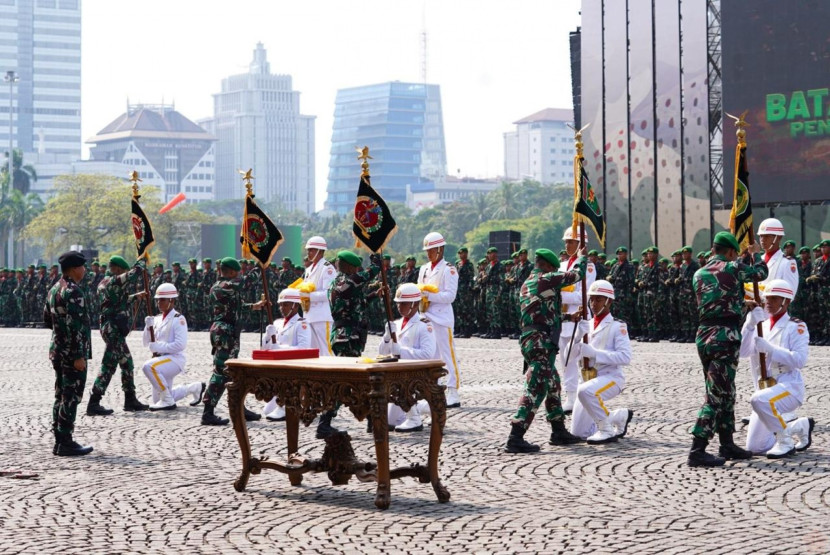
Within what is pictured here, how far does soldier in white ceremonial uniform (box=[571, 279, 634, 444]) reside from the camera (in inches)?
436

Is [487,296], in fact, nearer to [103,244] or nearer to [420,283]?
[420,283]

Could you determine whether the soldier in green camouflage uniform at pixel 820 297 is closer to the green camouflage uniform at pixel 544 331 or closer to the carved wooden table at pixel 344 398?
the green camouflage uniform at pixel 544 331

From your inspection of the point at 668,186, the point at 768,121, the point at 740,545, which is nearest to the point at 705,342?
the point at 740,545

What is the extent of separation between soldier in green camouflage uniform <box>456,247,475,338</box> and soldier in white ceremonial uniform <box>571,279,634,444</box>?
15.3 m

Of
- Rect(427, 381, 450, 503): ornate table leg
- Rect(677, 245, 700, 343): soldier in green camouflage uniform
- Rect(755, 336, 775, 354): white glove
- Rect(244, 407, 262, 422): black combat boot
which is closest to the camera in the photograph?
Rect(427, 381, 450, 503): ornate table leg

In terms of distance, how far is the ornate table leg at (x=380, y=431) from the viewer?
819 centimetres

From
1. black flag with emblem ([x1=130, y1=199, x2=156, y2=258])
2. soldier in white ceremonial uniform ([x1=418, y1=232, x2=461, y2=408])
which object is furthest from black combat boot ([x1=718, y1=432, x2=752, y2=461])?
black flag with emblem ([x1=130, y1=199, x2=156, y2=258])

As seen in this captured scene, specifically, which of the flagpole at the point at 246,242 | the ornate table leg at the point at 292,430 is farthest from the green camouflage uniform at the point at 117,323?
the ornate table leg at the point at 292,430

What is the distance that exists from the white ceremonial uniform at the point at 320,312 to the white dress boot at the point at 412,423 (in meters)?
1.97

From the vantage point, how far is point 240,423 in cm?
907

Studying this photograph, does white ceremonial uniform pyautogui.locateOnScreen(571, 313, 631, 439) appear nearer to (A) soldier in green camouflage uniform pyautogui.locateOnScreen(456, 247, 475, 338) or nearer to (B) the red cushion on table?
(B) the red cushion on table

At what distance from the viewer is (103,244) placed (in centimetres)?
7462

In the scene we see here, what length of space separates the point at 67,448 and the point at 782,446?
5.84m

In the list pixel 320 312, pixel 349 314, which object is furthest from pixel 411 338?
pixel 320 312
